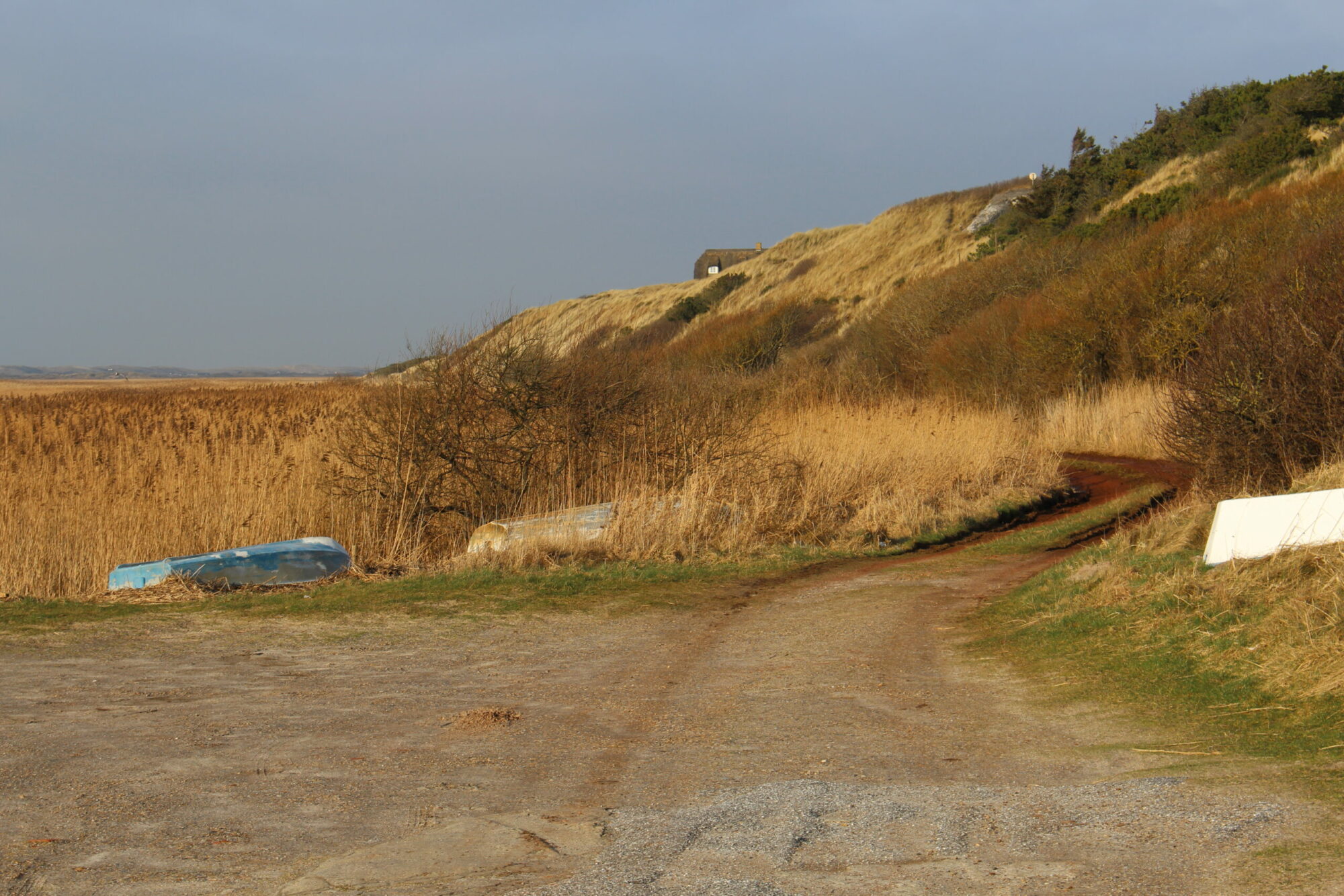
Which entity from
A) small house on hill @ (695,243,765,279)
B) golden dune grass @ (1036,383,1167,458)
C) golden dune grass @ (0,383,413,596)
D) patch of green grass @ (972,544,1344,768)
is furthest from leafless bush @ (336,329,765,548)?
small house on hill @ (695,243,765,279)

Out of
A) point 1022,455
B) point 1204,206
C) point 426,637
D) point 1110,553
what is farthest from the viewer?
point 1204,206

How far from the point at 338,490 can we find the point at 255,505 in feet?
3.59

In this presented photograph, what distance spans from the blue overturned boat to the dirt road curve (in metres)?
2.54

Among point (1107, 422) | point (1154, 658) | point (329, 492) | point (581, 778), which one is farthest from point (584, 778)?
point (1107, 422)

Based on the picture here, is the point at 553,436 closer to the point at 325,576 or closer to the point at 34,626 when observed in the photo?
the point at 325,576

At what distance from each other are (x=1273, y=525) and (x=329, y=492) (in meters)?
11.1

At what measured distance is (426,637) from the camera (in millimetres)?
9250

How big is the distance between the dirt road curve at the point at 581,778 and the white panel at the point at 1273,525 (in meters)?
2.20

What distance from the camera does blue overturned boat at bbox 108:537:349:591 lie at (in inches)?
447

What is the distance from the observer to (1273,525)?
8.16 metres

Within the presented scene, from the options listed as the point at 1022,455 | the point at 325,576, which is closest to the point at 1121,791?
the point at 325,576

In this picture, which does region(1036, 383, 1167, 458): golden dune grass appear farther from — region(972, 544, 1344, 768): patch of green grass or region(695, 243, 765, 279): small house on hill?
region(695, 243, 765, 279): small house on hill

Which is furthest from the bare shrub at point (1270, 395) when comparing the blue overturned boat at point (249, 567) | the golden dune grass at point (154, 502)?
the blue overturned boat at point (249, 567)

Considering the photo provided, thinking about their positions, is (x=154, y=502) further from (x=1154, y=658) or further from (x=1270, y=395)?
(x=1270, y=395)
